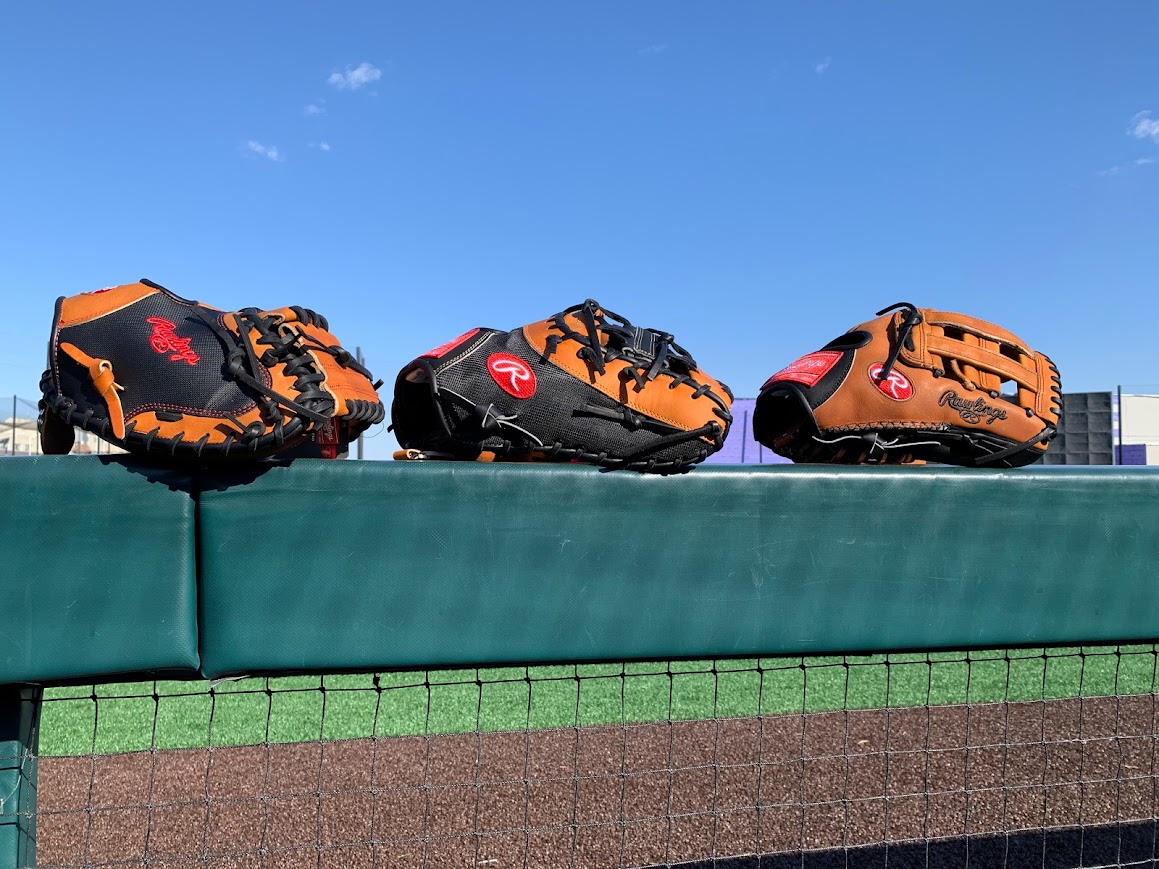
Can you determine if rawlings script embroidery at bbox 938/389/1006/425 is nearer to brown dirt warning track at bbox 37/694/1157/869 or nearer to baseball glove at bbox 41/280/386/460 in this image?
baseball glove at bbox 41/280/386/460

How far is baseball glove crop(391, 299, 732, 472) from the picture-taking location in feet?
3.77

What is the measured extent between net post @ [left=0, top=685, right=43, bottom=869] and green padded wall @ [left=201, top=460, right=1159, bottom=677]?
0.25m

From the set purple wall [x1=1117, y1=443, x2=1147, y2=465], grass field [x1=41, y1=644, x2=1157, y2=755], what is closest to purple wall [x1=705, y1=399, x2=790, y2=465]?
grass field [x1=41, y1=644, x2=1157, y2=755]

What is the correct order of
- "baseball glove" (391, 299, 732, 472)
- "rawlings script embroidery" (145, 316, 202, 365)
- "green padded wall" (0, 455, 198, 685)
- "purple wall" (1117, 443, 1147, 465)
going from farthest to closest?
1. "purple wall" (1117, 443, 1147, 465)
2. "baseball glove" (391, 299, 732, 472)
3. "rawlings script embroidery" (145, 316, 202, 365)
4. "green padded wall" (0, 455, 198, 685)

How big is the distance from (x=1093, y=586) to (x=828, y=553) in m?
0.40

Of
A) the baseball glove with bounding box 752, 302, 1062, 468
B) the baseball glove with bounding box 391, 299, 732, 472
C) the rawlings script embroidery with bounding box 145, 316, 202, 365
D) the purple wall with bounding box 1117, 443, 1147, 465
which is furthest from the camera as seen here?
the purple wall with bounding box 1117, 443, 1147, 465

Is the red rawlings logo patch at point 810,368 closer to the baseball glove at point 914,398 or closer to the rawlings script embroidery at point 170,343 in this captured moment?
the baseball glove at point 914,398

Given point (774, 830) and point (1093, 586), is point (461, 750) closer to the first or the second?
point (774, 830)

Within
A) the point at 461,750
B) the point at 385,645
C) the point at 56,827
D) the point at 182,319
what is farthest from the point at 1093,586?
the point at 56,827

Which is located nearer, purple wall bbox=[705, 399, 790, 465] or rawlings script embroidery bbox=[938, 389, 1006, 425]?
rawlings script embroidery bbox=[938, 389, 1006, 425]

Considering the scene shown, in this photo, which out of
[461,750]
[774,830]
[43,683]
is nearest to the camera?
[43,683]

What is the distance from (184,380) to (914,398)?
1.02 meters

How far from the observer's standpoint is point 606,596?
1055mm

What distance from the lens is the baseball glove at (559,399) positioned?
1150mm
